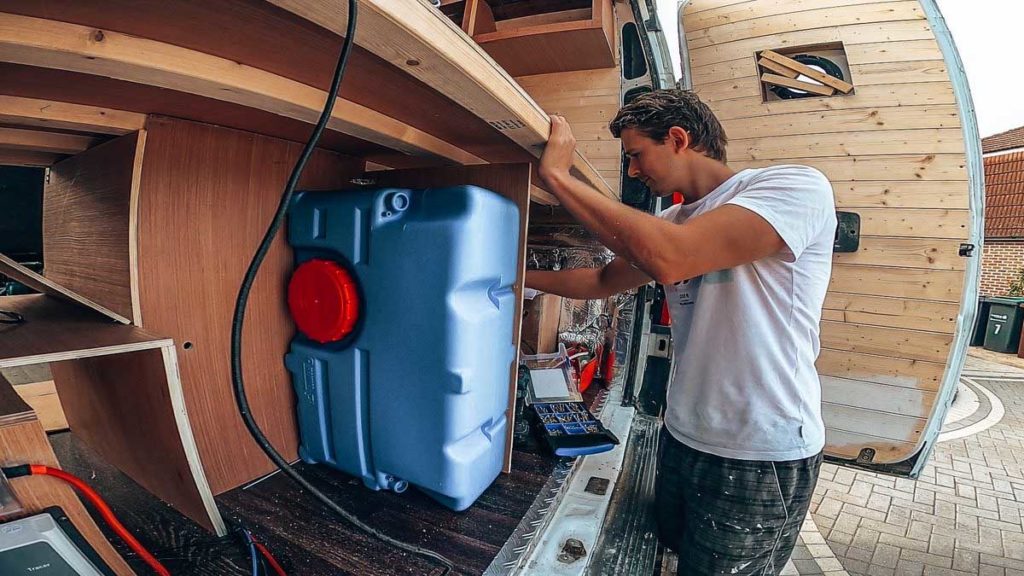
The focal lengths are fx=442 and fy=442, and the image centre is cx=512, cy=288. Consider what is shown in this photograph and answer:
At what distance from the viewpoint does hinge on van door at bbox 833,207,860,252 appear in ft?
5.44

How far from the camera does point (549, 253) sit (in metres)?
1.92

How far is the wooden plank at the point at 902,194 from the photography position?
1.52 metres

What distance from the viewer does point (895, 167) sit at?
160 centimetres

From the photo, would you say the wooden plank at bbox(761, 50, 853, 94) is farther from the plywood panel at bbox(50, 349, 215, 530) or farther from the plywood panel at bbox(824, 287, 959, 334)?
the plywood panel at bbox(50, 349, 215, 530)

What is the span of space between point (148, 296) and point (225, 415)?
287 millimetres

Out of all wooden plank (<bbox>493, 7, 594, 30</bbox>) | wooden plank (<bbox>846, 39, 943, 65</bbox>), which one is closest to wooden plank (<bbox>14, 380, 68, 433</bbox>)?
wooden plank (<bbox>493, 7, 594, 30</bbox>)

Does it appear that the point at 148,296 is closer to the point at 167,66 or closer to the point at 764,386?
the point at 167,66

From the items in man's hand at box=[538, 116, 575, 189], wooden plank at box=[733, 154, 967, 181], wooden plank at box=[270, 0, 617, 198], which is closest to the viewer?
wooden plank at box=[270, 0, 617, 198]

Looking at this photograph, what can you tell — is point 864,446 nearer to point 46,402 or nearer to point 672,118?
point 672,118

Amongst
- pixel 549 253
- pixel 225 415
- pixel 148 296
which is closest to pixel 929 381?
pixel 549 253

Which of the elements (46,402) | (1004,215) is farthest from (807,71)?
(1004,215)

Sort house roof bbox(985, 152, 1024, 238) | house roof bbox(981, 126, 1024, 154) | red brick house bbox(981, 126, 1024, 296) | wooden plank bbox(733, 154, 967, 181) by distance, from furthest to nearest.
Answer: house roof bbox(981, 126, 1024, 154) → house roof bbox(985, 152, 1024, 238) → red brick house bbox(981, 126, 1024, 296) → wooden plank bbox(733, 154, 967, 181)

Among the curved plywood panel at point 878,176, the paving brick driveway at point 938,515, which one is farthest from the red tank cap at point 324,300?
the paving brick driveway at point 938,515

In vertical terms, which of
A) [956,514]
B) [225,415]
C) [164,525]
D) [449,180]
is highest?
[449,180]
